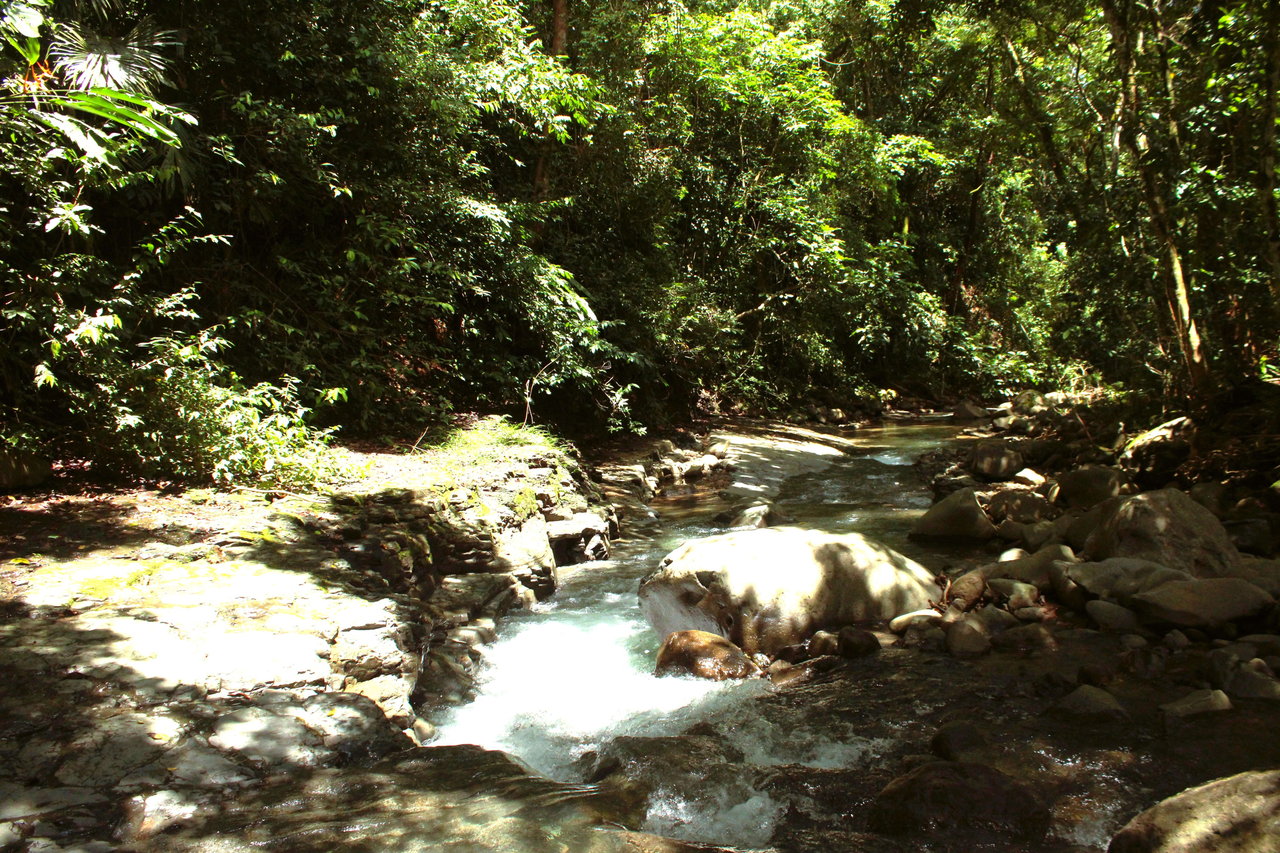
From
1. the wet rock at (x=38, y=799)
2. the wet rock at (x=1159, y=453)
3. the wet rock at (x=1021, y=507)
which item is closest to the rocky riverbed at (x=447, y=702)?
the wet rock at (x=38, y=799)

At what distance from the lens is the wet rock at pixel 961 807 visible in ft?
8.55

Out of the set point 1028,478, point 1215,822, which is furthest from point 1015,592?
point 1028,478

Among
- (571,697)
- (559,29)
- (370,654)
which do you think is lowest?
(571,697)

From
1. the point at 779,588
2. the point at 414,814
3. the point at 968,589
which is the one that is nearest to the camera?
the point at 414,814

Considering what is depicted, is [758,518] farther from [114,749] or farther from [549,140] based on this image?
[549,140]

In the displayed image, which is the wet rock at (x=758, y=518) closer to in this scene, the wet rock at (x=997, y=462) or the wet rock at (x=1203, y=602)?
the wet rock at (x=997, y=462)

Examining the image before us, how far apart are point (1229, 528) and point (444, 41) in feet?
28.8

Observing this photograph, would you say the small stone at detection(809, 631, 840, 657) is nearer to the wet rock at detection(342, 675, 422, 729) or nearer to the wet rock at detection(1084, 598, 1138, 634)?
the wet rock at detection(1084, 598, 1138, 634)

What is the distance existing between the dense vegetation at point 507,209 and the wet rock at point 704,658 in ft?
10.2

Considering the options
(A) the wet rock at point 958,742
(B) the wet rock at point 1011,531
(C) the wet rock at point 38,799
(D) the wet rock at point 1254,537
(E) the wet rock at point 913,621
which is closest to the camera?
(C) the wet rock at point 38,799

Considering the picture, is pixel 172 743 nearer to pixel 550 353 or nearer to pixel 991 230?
pixel 550 353

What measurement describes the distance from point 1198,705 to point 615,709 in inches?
106

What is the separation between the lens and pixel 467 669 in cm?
436

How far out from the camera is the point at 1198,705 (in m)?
3.40
